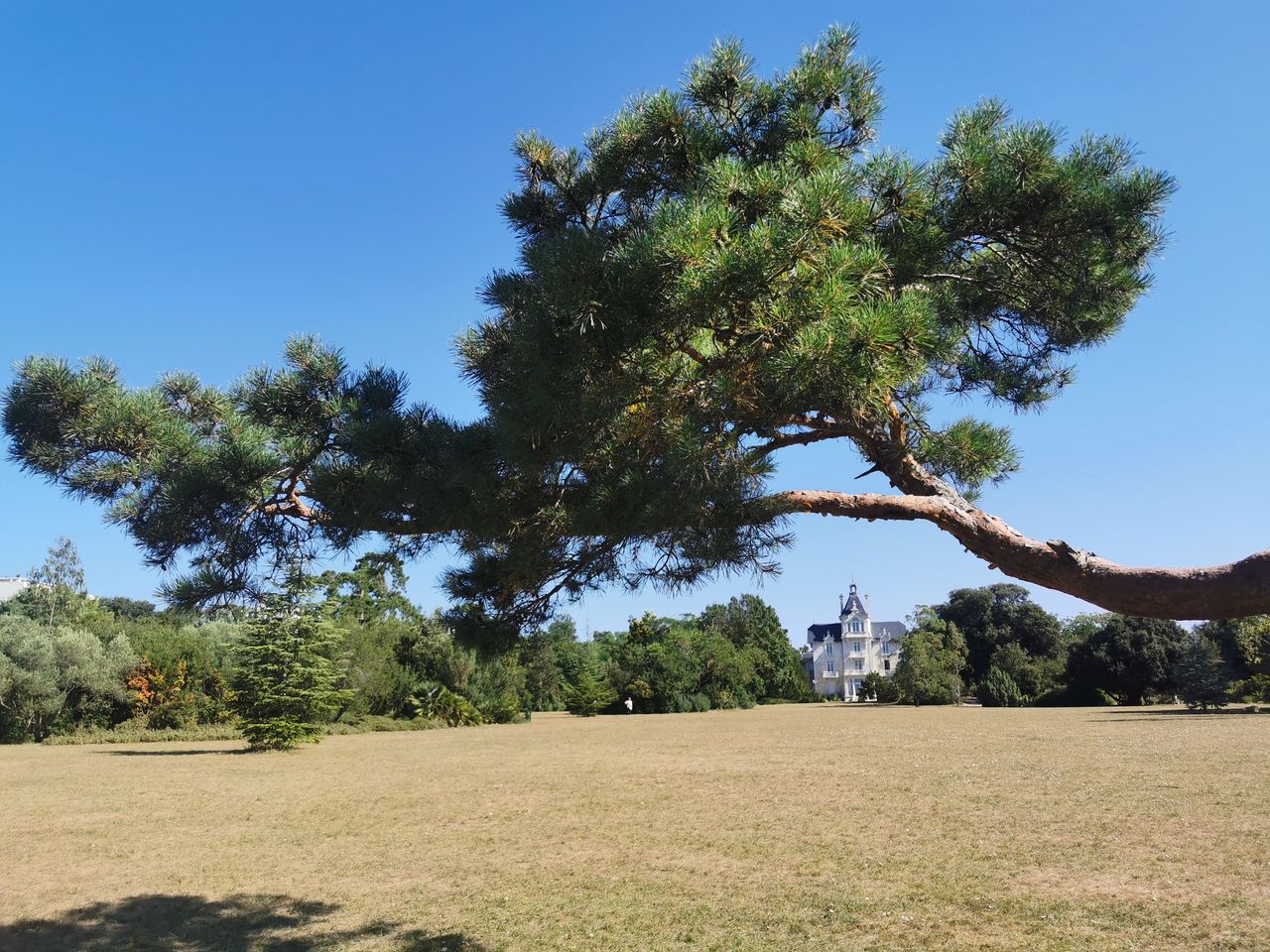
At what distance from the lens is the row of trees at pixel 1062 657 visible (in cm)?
2731

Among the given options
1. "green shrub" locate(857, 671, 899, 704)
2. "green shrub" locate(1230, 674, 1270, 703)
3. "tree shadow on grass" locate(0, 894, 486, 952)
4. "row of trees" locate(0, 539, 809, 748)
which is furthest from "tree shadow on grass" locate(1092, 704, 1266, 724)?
"tree shadow on grass" locate(0, 894, 486, 952)

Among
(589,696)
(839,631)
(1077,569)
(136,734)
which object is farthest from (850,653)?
(1077,569)

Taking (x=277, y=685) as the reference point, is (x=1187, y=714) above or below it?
below

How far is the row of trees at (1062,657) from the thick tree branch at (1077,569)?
27048 mm

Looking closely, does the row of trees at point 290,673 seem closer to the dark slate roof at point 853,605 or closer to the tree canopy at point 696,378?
the tree canopy at point 696,378

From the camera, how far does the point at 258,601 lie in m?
3.11

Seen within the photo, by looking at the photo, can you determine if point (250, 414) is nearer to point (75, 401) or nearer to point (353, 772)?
point (75, 401)

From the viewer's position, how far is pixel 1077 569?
2369 mm

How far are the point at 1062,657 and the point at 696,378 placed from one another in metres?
45.0

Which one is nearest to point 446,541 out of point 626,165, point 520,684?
point 626,165

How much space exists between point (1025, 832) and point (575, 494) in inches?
290

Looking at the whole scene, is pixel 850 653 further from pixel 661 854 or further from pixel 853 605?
pixel 661 854

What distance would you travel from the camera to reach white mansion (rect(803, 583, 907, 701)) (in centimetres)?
6134

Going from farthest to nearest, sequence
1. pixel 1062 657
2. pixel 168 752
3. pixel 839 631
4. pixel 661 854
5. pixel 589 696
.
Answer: pixel 839 631 < pixel 1062 657 < pixel 589 696 < pixel 168 752 < pixel 661 854
